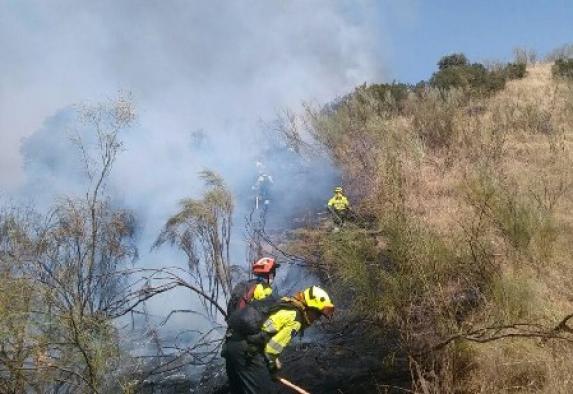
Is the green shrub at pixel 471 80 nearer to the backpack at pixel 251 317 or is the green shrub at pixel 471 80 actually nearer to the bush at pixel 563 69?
the bush at pixel 563 69

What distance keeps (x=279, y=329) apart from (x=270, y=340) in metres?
0.12

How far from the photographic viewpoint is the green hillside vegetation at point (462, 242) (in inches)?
233

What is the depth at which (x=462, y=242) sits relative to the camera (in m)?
7.69

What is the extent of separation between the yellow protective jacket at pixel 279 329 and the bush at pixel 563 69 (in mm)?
14260

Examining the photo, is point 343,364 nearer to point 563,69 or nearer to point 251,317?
point 251,317

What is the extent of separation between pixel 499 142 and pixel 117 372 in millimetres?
8736

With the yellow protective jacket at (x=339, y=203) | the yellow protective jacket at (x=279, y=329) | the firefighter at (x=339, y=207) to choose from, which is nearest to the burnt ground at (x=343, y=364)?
the yellow protective jacket at (x=279, y=329)

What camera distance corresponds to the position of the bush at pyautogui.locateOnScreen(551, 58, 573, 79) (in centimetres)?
1652

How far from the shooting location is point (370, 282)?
25.4 ft

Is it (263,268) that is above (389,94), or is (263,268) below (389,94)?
below

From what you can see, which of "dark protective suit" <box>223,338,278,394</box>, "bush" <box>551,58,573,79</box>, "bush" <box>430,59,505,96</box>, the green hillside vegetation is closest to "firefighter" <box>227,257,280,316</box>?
"dark protective suit" <box>223,338,278,394</box>

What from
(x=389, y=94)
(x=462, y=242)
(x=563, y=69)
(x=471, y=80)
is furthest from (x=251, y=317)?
(x=563, y=69)

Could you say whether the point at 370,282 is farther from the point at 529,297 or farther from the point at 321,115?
the point at 321,115

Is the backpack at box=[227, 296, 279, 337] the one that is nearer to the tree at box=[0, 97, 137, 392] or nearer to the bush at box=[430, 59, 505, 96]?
the tree at box=[0, 97, 137, 392]
